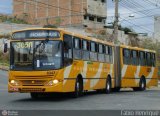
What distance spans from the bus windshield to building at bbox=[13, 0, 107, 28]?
66.2 meters

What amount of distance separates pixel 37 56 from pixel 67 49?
1534 millimetres

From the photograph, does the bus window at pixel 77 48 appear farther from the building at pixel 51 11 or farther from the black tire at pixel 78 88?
the building at pixel 51 11

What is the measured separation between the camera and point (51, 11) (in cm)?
9438

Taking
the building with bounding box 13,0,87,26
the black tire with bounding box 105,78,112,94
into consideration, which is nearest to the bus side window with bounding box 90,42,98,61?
the black tire with bounding box 105,78,112,94

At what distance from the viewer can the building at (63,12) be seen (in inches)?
3511

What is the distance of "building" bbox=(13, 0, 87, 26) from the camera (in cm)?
8938

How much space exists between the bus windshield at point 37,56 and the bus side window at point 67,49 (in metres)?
0.46

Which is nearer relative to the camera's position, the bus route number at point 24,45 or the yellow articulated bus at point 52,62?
Result: the yellow articulated bus at point 52,62

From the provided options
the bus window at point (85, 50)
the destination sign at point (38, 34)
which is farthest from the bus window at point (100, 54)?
the destination sign at point (38, 34)

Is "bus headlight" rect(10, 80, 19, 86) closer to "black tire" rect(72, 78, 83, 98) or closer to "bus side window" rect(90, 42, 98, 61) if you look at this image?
"black tire" rect(72, 78, 83, 98)

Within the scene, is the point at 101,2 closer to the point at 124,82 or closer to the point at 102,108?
the point at 124,82

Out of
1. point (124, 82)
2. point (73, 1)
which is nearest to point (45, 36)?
point (124, 82)

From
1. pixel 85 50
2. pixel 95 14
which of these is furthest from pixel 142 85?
pixel 95 14

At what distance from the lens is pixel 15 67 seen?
2145 cm
